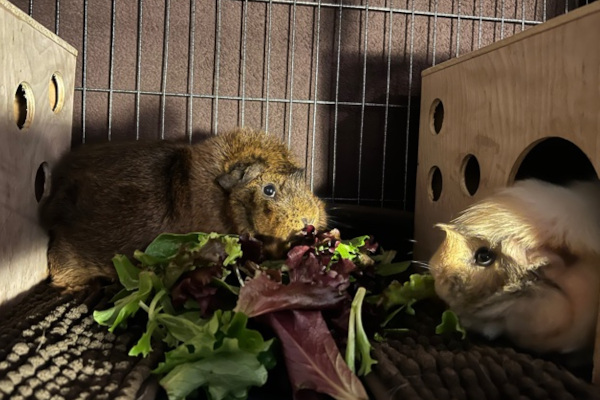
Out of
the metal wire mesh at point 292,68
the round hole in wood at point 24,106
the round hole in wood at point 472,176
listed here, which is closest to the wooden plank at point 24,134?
the round hole in wood at point 24,106

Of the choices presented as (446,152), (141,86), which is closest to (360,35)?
(446,152)

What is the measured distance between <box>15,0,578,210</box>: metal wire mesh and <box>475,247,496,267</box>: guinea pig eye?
1286 mm

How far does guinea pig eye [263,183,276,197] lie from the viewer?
1940mm

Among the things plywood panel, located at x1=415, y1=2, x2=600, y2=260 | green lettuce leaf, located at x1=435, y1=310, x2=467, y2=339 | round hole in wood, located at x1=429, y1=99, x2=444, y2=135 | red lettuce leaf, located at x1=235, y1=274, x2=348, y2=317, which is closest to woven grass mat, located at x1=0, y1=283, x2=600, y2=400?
green lettuce leaf, located at x1=435, y1=310, x2=467, y2=339

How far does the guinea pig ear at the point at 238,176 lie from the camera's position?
1.94m

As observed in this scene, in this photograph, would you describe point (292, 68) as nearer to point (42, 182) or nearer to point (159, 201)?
point (159, 201)

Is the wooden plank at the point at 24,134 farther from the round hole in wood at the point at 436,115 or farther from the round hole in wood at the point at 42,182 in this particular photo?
the round hole in wood at the point at 436,115

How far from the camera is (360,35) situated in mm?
2604

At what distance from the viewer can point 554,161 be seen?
1.96m

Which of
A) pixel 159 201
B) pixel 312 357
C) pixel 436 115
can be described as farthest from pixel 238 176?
pixel 436 115

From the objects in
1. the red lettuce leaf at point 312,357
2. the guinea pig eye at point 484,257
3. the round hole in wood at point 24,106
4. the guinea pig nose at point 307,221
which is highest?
the round hole in wood at point 24,106

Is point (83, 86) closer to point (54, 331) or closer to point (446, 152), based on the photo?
point (54, 331)

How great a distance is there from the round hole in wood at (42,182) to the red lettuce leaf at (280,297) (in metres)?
1.10

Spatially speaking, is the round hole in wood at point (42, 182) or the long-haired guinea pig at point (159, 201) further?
the round hole in wood at point (42, 182)
